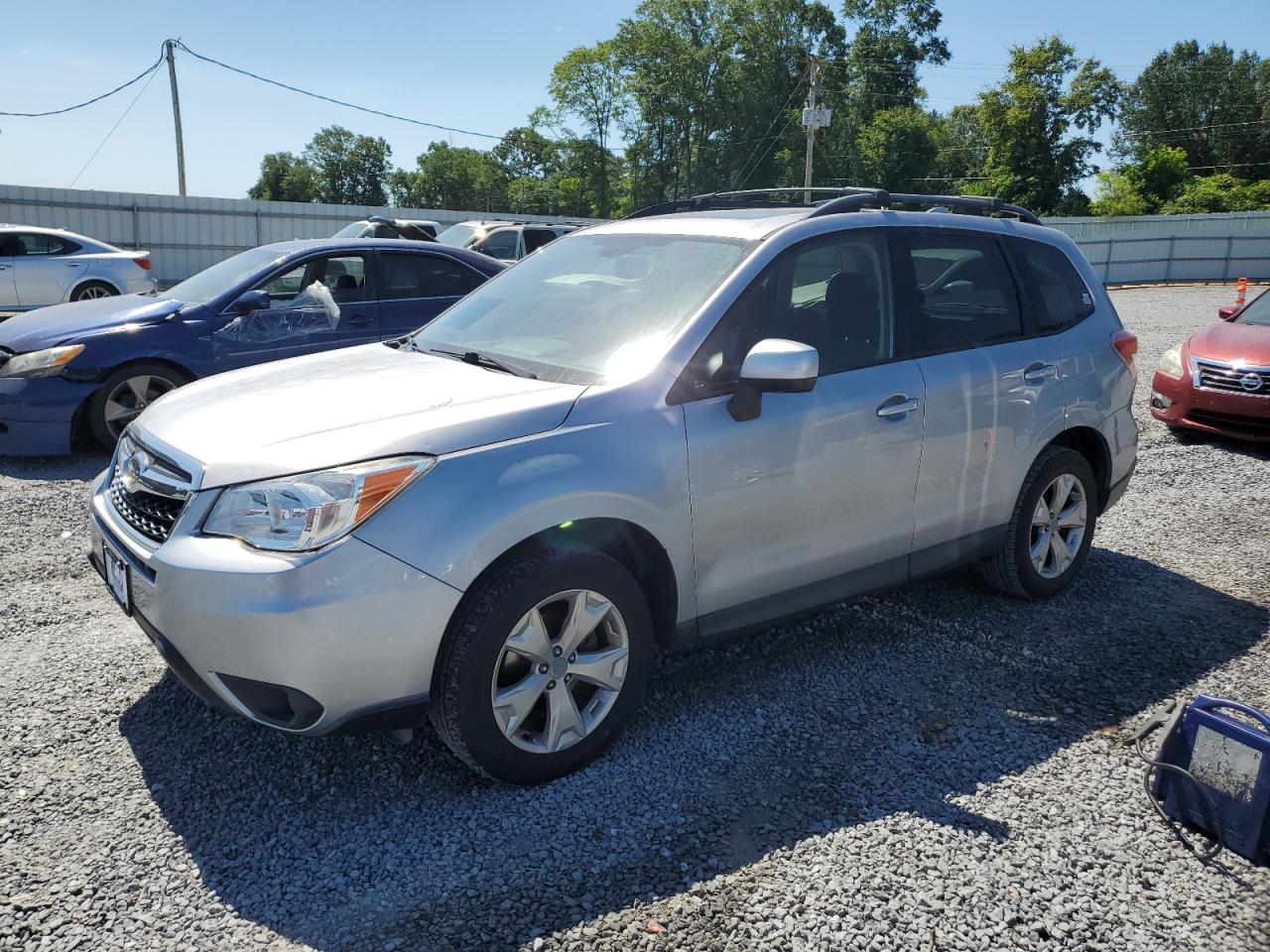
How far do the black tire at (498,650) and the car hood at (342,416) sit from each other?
0.42 m

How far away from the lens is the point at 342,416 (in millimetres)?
3053

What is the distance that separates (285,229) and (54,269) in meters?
14.3

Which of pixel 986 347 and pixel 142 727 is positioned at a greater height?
pixel 986 347

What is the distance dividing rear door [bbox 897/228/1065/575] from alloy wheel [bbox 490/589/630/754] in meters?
1.56

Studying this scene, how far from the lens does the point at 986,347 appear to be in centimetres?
428

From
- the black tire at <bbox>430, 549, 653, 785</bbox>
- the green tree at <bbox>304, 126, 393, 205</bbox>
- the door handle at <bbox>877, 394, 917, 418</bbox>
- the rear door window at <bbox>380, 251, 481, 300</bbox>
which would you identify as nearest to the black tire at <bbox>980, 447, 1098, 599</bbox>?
the door handle at <bbox>877, 394, 917, 418</bbox>

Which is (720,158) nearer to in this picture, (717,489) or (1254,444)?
(1254,444)

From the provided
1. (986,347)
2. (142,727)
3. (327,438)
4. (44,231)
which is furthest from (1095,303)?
(44,231)

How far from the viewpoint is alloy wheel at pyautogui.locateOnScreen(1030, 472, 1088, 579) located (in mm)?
4672

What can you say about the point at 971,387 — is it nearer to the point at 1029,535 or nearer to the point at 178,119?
the point at 1029,535

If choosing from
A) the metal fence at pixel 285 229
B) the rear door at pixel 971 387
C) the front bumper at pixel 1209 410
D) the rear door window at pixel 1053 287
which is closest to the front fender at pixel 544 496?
the rear door at pixel 971 387

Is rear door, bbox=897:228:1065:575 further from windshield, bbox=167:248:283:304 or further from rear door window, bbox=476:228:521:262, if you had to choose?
rear door window, bbox=476:228:521:262

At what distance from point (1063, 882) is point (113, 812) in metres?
2.77

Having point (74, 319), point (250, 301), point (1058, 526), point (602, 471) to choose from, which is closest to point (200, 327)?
point (250, 301)
